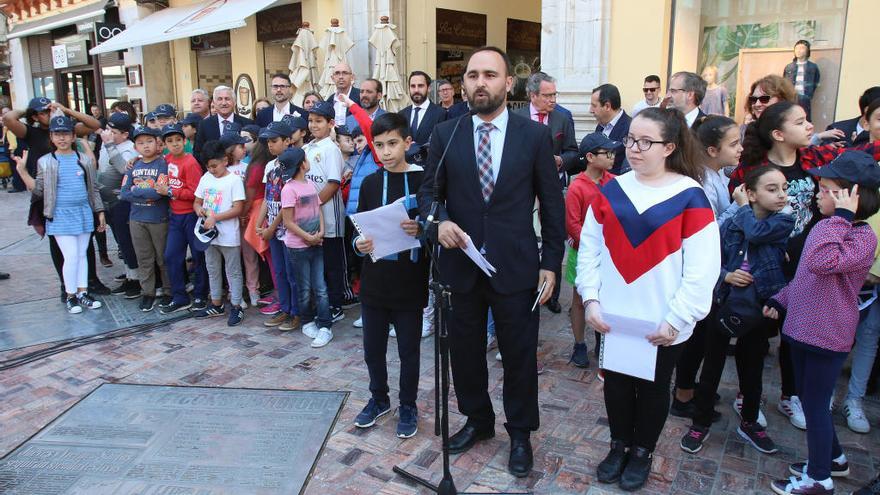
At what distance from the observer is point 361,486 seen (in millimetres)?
3262

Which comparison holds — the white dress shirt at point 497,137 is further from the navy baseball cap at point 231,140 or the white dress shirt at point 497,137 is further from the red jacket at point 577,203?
the navy baseball cap at point 231,140

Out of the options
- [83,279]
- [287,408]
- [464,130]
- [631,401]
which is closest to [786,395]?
[631,401]

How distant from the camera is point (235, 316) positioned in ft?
19.0

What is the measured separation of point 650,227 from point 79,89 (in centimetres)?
2211

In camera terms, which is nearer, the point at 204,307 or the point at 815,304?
the point at 815,304

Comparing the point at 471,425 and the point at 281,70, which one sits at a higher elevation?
the point at 281,70

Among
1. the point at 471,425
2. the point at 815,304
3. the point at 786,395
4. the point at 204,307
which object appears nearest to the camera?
the point at 815,304

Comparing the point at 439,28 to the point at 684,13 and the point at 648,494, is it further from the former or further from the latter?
the point at 648,494

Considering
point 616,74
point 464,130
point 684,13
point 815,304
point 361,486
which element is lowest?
point 361,486

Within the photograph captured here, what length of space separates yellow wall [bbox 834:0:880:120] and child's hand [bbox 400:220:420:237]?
546 cm

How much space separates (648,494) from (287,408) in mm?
→ 2232

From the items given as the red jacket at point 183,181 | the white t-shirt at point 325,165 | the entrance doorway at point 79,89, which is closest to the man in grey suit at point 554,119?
the white t-shirt at point 325,165

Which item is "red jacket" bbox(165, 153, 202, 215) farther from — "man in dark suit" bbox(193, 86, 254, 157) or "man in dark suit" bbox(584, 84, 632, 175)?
"man in dark suit" bbox(584, 84, 632, 175)

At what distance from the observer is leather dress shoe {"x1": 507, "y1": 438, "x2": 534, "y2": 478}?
3296 millimetres
